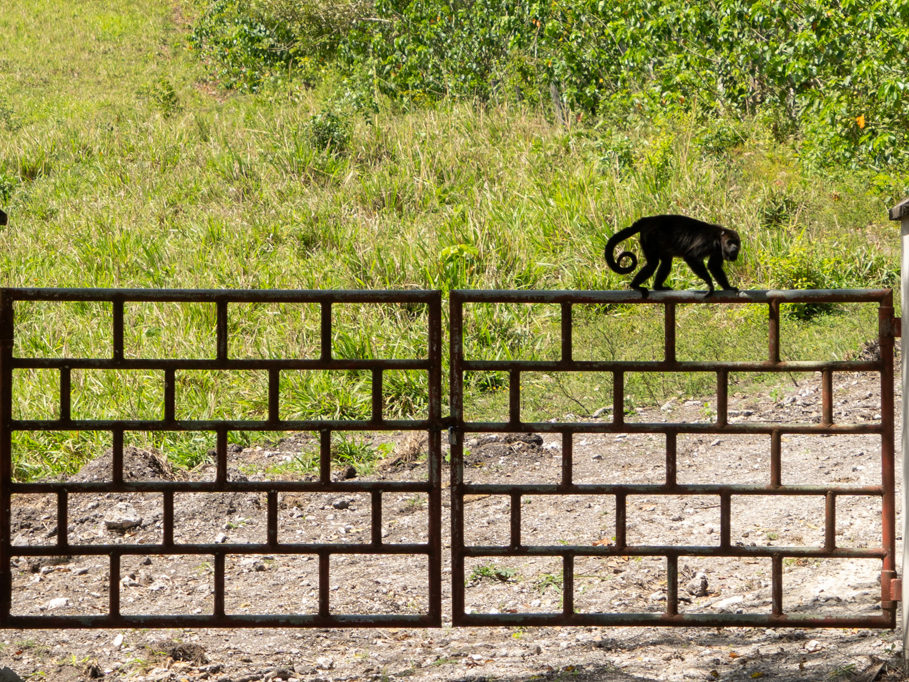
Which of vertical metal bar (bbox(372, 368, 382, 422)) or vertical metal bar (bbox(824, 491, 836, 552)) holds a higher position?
vertical metal bar (bbox(372, 368, 382, 422))

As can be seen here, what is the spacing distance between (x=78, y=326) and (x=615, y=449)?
14.7 ft

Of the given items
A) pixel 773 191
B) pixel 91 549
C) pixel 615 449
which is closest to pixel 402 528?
pixel 615 449

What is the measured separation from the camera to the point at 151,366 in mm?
3521

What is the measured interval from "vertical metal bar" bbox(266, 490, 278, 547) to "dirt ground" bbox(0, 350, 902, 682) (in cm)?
50

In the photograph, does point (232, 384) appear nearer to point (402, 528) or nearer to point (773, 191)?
point (402, 528)

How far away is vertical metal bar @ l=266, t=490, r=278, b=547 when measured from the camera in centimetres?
358

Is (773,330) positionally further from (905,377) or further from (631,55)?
(631,55)

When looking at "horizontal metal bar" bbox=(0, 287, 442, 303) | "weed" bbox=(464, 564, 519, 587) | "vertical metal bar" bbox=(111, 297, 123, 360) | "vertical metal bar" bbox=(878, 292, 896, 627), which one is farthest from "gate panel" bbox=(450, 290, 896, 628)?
"weed" bbox=(464, 564, 519, 587)

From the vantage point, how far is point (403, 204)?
1060cm

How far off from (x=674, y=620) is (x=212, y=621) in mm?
1539

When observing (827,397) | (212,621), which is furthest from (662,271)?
(212,621)

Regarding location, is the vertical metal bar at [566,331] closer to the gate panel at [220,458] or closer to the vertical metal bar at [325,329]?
the gate panel at [220,458]

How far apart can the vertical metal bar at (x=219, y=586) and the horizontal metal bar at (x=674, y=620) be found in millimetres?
803

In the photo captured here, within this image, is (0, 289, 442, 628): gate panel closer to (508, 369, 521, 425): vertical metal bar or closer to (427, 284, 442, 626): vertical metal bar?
(427, 284, 442, 626): vertical metal bar
